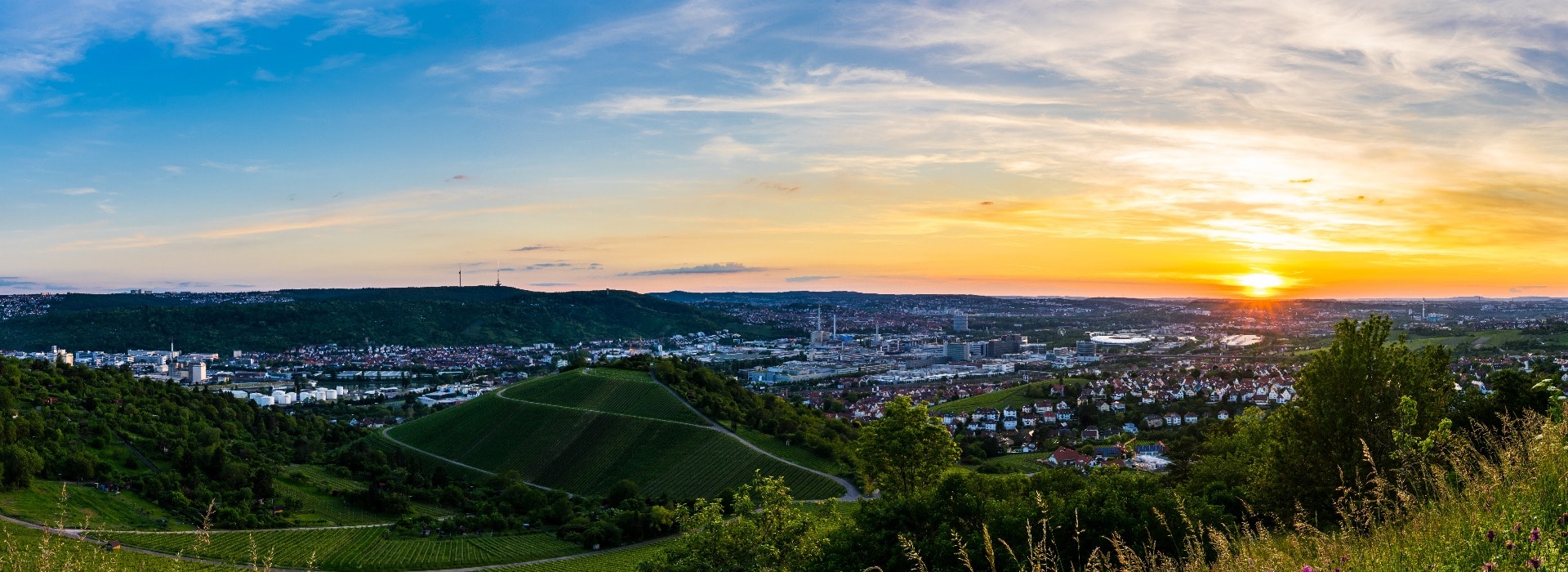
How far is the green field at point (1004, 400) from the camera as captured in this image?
345ft

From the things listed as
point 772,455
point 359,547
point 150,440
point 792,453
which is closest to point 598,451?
point 772,455

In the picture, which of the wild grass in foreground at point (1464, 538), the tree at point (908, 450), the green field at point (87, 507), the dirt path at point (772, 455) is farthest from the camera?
the dirt path at point (772, 455)

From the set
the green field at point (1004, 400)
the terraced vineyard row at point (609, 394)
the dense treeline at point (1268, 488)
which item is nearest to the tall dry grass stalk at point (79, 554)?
the dense treeline at point (1268, 488)

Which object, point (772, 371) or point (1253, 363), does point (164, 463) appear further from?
point (1253, 363)

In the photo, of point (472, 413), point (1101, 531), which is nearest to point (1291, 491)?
point (1101, 531)

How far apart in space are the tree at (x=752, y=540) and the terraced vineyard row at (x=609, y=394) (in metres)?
44.6

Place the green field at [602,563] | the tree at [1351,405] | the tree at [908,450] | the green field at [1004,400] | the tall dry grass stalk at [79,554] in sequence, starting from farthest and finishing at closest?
the green field at [1004,400]
the green field at [602,563]
the tree at [908,450]
the tree at [1351,405]
the tall dry grass stalk at [79,554]

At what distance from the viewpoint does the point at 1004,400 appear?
10869cm

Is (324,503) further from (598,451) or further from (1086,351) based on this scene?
(1086,351)

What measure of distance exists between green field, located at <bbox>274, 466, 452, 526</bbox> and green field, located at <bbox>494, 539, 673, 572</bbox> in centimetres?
1508

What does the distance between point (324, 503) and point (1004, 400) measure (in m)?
74.9

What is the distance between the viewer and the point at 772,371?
6570 inches

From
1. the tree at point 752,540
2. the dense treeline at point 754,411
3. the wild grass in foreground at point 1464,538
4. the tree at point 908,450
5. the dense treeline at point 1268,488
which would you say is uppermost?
the wild grass in foreground at point 1464,538

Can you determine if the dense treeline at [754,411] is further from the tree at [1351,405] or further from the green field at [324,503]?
the tree at [1351,405]
